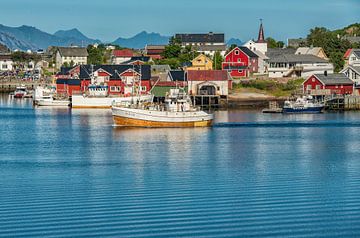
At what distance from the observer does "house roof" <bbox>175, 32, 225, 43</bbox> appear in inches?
3986

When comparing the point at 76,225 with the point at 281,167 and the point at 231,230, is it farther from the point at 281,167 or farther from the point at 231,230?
the point at 281,167

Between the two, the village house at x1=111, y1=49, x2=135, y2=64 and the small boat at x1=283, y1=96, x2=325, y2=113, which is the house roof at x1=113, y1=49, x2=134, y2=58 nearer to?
the village house at x1=111, y1=49, x2=135, y2=64

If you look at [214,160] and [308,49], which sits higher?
[308,49]

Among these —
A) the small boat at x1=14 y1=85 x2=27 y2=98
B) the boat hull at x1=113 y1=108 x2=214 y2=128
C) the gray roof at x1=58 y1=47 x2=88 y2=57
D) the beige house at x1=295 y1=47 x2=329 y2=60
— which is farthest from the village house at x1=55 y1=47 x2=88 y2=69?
Result: the boat hull at x1=113 y1=108 x2=214 y2=128

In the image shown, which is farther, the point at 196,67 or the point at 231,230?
the point at 196,67

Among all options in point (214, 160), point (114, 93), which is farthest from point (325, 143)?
point (114, 93)

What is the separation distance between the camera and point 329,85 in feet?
198

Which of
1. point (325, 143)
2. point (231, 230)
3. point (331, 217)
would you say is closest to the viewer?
point (231, 230)

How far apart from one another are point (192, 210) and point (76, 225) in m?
3.08

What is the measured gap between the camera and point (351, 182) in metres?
25.5

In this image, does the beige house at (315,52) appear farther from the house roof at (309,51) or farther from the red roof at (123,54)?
the red roof at (123,54)

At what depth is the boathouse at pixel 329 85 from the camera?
60.2 meters

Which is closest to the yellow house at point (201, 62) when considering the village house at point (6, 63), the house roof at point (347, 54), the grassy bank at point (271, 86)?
the grassy bank at point (271, 86)

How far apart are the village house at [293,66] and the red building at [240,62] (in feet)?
→ 7.65
